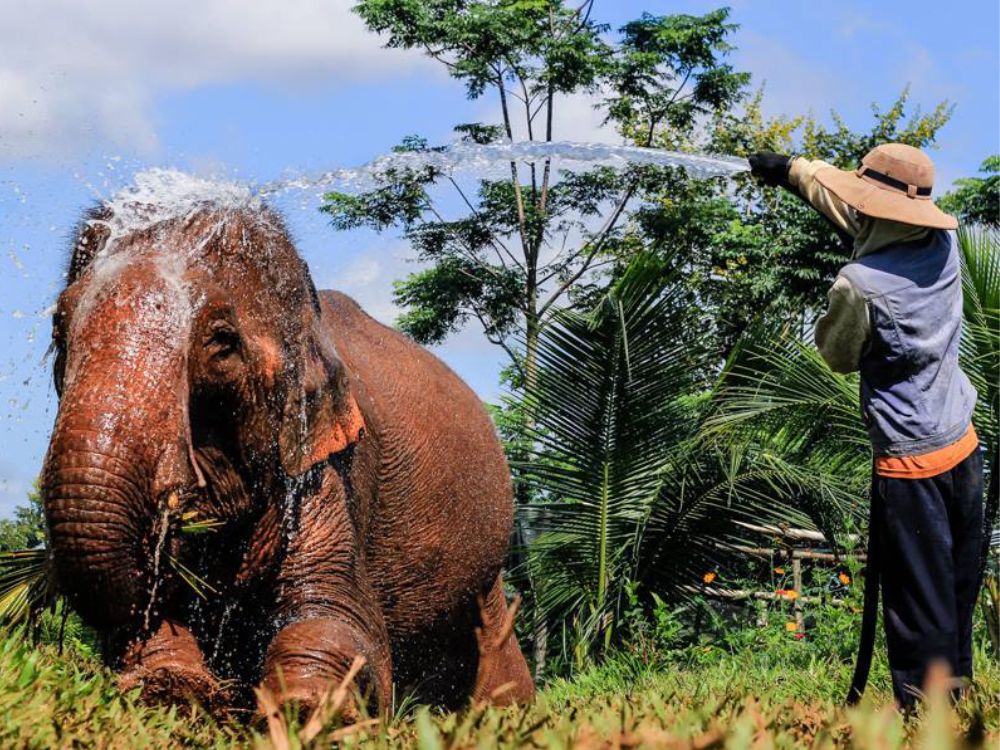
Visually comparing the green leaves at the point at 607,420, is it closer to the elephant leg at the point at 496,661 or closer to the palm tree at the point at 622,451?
the palm tree at the point at 622,451

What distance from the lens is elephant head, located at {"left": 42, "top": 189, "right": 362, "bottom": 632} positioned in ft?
12.6

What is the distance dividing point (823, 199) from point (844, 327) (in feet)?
1.63

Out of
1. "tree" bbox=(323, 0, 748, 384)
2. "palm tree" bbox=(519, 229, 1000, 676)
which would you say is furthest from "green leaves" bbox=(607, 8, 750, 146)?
"palm tree" bbox=(519, 229, 1000, 676)

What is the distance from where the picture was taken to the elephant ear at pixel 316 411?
4.54 metres

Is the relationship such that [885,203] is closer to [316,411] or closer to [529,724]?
[316,411]

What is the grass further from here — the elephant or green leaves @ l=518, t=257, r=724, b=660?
green leaves @ l=518, t=257, r=724, b=660

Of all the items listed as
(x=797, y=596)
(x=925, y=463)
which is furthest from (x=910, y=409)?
(x=797, y=596)

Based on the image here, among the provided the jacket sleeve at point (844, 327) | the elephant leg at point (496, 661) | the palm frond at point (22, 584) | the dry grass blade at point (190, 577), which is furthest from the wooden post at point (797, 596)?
the dry grass blade at point (190, 577)

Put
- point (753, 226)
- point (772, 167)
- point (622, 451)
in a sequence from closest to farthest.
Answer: point (772, 167)
point (622, 451)
point (753, 226)

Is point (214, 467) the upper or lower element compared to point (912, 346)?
lower

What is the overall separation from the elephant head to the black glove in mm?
1564

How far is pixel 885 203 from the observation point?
4355 millimetres

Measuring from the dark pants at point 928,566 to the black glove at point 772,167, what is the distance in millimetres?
1085

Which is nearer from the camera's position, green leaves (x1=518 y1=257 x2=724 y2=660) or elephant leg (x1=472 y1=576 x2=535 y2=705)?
elephant leg (x1=472 y1=576 x2=535 y2=705)
